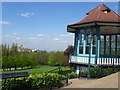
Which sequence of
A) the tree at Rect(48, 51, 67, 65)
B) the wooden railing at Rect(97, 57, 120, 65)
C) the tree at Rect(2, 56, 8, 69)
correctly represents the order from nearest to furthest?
the wooden railing at Rect(97, 57, 120, 65) → the tree at Rect(2, 56, 8, 69) → the tree at Rect(48, 51, 67, 65)

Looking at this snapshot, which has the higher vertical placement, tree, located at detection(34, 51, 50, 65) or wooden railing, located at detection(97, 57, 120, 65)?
wooden railing, located at detection(97, 57, 120, 65)

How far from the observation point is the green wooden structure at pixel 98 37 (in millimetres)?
10577

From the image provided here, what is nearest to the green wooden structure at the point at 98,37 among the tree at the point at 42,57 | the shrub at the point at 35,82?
the shrub at the point at 35,82

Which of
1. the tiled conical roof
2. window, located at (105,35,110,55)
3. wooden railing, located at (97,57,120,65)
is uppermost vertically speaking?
the tiled conical roof

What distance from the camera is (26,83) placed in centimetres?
632

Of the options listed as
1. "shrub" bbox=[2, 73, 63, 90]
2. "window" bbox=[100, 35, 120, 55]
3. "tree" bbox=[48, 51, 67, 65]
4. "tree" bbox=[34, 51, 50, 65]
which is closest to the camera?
"shrub" bbox=[2, 73, 63, 90]

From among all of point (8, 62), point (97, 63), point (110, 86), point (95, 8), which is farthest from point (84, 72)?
point (8, 62)

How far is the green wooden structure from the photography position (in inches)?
416

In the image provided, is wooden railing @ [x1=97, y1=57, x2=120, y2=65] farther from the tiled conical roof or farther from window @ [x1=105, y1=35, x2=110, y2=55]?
window @ [x1=105, y1=35, x2=110, y2=55]

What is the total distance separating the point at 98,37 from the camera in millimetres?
11172

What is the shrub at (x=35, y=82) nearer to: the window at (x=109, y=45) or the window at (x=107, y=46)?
the window at (x=109, y=45)

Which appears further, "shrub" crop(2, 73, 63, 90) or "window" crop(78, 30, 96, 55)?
"window" crop(78, 30, 96, 55)

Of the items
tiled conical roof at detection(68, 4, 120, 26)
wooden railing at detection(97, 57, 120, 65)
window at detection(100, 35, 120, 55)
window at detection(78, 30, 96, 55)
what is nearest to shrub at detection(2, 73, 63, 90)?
wooden railing at detection(97, 57, 120, 65)

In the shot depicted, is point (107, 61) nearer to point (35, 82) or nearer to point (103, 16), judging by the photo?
point (103, 16)
